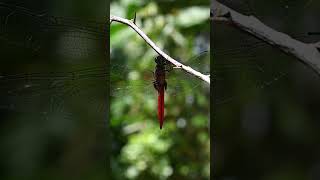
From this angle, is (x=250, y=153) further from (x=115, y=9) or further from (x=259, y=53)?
(x=115, y=9)

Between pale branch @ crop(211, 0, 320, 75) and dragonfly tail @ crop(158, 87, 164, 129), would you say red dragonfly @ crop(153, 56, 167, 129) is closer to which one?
dragonfly tail @ crop(158, 87, 164, 129)

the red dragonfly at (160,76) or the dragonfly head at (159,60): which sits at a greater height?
the dragonfly head at (159,60)

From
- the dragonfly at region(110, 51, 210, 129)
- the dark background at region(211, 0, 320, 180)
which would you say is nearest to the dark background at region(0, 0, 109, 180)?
the dragonfly at region(110, 51, 210, 129)

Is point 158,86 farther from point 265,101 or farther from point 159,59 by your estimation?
point 265,101

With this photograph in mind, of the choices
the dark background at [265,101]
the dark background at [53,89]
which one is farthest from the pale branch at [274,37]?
the dark background at [53,89]

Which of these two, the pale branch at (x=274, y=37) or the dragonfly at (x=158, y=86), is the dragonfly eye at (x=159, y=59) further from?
the pale branch at (x=274, y=37)
